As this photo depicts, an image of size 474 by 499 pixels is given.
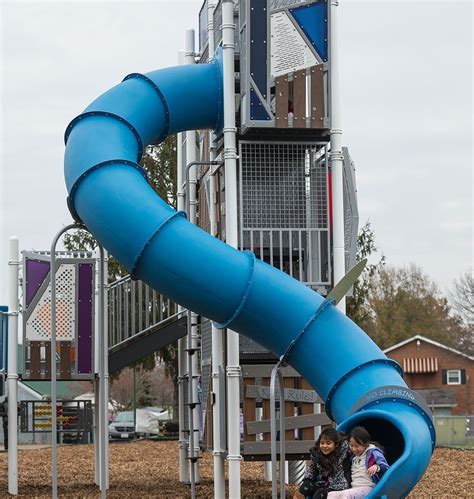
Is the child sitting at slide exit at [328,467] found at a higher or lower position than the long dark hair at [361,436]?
lower

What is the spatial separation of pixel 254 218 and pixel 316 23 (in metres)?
2.38

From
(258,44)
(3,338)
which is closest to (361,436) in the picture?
(258,44)

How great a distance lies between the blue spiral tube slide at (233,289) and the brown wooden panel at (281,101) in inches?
74.7

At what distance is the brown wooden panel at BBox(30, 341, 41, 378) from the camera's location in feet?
62.6

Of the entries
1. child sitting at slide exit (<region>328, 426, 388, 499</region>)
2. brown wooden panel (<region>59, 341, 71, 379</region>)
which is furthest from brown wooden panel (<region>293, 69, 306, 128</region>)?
brown wooden panel (<region>59, 341, 71, 379</region>)

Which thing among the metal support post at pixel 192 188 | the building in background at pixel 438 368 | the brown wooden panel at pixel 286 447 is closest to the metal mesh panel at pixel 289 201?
the brown wooden panel at pixel 286 447

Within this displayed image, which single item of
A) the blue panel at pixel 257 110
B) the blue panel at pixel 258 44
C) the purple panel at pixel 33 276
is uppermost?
the blue panel at pixel 258 44

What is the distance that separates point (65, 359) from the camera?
19.1 m

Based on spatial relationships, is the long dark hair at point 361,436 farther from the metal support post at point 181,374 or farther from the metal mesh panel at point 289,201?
the metal support post at point 181,374

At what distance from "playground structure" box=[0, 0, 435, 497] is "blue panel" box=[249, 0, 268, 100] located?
0.04 feet

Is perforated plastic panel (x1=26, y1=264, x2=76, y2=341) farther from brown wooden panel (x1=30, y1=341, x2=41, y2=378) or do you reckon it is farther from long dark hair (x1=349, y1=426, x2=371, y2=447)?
long dark hair (x1=349, y1=426, x2=371, y2=447)

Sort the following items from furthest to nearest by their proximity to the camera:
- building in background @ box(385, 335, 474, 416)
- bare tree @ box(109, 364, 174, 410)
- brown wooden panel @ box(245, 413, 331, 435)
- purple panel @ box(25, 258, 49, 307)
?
bare tree @ box(109, 364, 174, 410) → building in background @ box(385, 335, 474, 416) → purple panel @ box(25, 258, 49, 307) → brown wooden panel @ box(245, 413, 331, 435)

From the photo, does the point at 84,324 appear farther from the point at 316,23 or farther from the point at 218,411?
the point at 316,23

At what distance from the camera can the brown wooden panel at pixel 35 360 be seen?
1909cm
